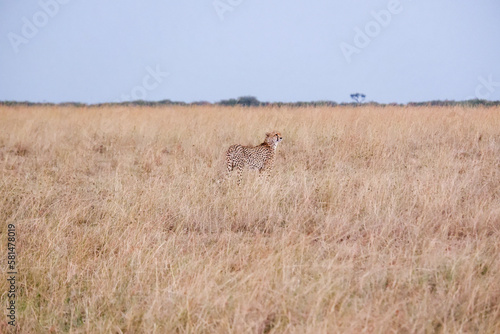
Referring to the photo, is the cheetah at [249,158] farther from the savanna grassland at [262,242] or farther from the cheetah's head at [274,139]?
the savanna grassland at [262,242]

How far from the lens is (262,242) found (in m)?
3.42

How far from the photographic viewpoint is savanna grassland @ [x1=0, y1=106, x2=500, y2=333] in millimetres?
2455

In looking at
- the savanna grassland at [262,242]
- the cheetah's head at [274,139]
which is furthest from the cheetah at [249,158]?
the savanna grassland at [262,242]

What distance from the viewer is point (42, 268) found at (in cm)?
301

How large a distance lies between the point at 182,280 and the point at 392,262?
118 cm

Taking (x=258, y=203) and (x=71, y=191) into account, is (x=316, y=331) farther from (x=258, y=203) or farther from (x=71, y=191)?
(x=71, y=191)

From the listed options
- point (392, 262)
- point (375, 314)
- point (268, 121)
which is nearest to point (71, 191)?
point (392, 262)

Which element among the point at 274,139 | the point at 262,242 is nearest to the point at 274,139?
→ the point at 274,139

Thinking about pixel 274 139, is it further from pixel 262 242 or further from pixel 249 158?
pixel 262 242

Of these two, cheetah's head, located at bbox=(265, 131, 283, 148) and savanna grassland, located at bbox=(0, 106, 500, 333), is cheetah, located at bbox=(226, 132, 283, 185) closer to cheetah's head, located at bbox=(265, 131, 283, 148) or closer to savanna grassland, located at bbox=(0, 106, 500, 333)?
cheetah's head, located at bbox=(265, 131, 283, 148)

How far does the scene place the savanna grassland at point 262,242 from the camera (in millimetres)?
2455

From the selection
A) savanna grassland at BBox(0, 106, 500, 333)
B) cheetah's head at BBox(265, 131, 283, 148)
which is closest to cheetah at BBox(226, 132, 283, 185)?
cheetah's head at BBox(265, 131, 283, 148)

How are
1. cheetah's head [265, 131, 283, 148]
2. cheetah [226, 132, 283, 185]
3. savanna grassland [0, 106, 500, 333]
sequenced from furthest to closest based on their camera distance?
cheetah's head [265, 131, 283, 148], cheetah [226, 132, 283, 185], savanna grassland [0, 106, 500, 333]

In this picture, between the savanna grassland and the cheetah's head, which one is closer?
the savanna grassland
